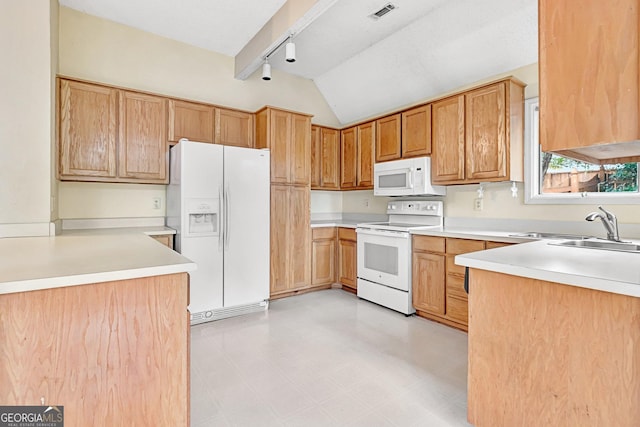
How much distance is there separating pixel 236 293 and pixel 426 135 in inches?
103

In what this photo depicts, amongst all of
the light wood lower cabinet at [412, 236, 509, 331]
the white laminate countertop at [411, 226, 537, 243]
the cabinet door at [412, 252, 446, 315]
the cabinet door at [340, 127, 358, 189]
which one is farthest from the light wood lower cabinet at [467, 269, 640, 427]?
the cabinet door at [340, 127, 358, 189]

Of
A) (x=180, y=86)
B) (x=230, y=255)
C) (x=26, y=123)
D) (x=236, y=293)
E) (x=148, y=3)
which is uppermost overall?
A: (x=148, y=3)

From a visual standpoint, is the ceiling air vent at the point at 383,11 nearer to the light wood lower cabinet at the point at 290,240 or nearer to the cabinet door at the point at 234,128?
the cabinet door at the point at 234,128

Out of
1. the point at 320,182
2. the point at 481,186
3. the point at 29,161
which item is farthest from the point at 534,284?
the point at 320,182

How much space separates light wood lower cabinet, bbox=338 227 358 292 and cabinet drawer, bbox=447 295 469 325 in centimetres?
128

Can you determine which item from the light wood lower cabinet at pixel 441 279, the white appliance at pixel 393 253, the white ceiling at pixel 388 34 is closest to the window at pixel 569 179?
the white ceiling at pixel 388 34

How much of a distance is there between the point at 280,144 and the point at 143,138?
1.41 m

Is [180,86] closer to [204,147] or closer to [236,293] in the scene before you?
[204,147]

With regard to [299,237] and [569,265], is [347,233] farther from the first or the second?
[569,265]

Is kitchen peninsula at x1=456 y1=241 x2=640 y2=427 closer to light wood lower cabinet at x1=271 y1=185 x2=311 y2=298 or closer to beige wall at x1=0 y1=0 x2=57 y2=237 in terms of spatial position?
light wood lower cabinet at x1=271 y1=185 x2=311 y2=298

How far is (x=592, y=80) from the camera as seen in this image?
1056 mm

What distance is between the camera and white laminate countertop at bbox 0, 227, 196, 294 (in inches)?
40.3

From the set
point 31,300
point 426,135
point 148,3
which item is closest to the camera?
point 31,300

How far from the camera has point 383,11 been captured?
9.70 feet
